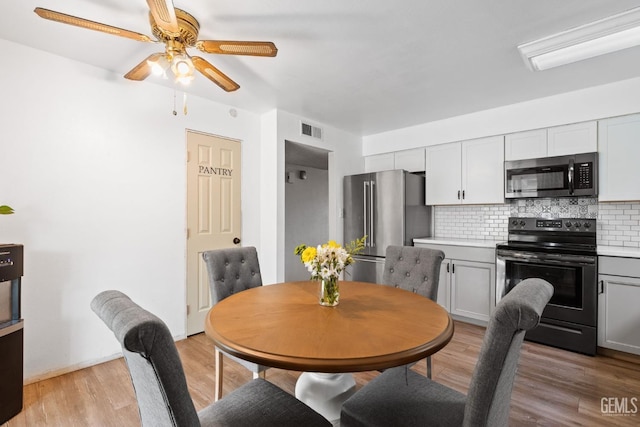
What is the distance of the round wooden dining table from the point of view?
1.03 m

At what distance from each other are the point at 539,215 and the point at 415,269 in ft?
7.38

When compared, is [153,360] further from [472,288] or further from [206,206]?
[472,288]

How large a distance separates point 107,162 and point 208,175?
936 millimetres

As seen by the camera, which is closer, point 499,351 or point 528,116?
point 499,351

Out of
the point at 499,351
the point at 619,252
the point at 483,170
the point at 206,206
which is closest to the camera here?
the point at 499,351

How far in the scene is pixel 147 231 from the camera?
2871 millimetres

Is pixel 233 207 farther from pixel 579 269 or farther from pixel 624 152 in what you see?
pixel 624 152

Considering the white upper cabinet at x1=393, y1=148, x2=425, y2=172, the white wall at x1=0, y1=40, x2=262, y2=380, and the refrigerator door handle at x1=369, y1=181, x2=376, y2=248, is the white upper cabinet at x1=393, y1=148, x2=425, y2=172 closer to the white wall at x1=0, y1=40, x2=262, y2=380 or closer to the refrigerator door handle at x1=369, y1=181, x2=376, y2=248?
the refrigerator door handle at x1=369, y1=181, x2=376, y2=248

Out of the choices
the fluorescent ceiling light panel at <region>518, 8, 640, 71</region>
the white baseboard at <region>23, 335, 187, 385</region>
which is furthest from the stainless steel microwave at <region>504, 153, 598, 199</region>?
the white baseboard at <region>23, 335, 187, 385</region>

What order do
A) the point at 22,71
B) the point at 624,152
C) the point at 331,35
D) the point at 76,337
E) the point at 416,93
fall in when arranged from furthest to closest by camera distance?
the point at 416,93 → the point at 624,152 → the point at 76,337 → the point at 22,71 → the point at 331,35

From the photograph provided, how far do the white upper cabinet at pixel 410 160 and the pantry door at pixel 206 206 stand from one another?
7.39 feet

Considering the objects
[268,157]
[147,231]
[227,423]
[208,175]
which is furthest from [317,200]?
[227,423]

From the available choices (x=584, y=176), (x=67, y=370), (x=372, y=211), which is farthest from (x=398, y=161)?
(x=67, y=370)

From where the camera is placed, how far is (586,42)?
6.98 ft
